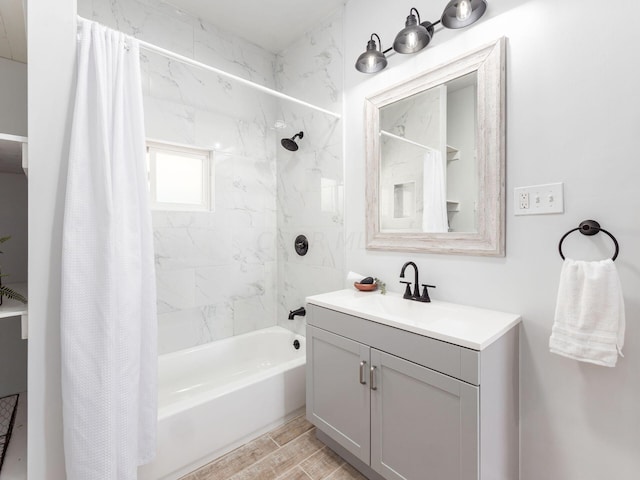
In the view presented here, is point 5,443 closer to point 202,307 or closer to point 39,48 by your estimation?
point 202,307

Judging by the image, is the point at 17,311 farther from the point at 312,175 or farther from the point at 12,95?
the point at 312,175

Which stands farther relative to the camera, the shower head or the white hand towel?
the shower head

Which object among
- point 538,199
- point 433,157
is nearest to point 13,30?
point 433,157

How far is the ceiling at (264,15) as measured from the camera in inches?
85.8

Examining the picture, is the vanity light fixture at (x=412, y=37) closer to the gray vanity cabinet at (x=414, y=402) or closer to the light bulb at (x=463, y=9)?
the light bulb at (x=463, y=9)

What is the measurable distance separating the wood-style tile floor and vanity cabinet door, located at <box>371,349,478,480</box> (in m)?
0.31

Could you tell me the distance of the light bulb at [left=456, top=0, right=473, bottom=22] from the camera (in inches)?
54.0

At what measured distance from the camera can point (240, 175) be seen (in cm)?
258

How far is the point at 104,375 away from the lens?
1.15 meters

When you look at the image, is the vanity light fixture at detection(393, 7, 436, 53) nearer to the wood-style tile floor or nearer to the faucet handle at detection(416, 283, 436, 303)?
the faucet handle at detection(416, 283, 436, 303)

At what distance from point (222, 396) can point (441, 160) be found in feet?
5.99

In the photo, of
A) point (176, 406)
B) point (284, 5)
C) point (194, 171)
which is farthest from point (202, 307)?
point (284, 5)

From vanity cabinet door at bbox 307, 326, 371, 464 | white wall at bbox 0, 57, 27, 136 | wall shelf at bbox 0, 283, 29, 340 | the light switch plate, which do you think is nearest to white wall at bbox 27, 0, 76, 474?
wall shelf at bbox 0, 283, 29, 340

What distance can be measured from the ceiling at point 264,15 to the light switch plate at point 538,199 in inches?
73.8
